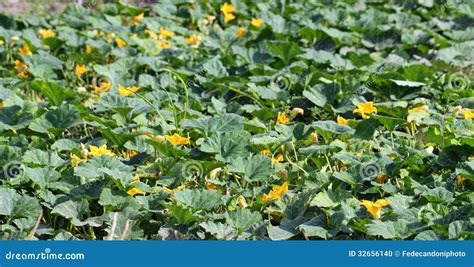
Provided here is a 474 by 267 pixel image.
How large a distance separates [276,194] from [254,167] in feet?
0.65

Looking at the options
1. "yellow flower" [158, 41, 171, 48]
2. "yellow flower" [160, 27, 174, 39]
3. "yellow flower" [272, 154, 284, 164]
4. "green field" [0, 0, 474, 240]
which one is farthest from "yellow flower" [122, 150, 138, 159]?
"yellow flower" [160, 27, 174, 39]

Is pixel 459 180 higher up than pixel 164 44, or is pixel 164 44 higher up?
pixel 164 44

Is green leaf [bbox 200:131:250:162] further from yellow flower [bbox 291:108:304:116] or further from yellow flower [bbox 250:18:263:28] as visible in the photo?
yellow flower [bbox 250:18:263:28]

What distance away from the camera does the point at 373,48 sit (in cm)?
588

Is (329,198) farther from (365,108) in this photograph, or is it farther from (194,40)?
(194,40)

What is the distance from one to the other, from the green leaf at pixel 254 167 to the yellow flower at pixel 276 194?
82 mm

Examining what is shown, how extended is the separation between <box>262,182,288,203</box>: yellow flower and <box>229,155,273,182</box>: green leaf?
8 centimetres

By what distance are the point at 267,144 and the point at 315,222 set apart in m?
0.61

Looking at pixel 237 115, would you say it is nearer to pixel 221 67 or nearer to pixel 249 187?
pixel 249 187

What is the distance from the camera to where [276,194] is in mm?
3516

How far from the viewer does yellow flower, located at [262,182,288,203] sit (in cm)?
350

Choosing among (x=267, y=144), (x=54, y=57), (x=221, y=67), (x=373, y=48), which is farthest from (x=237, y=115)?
(x=373, y=48)

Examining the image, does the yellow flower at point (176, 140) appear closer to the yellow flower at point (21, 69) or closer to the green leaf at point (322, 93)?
the green leaf at point (322, 93)

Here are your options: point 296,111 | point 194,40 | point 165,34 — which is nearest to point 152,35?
point 165,34
